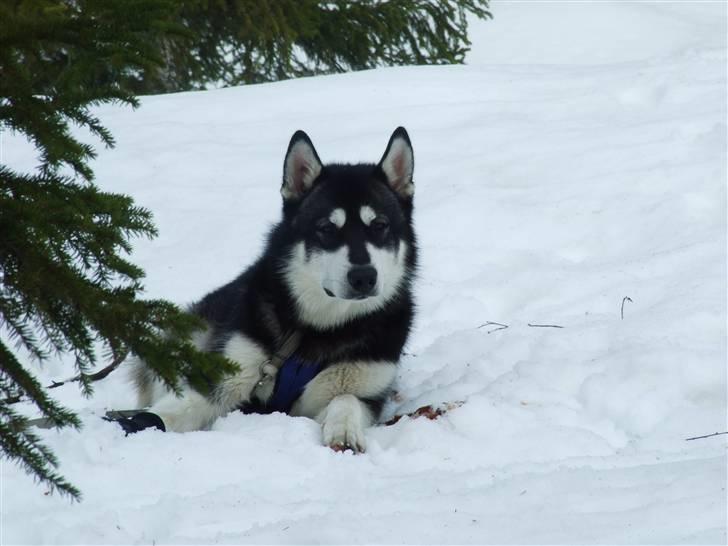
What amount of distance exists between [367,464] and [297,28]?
9702 mm

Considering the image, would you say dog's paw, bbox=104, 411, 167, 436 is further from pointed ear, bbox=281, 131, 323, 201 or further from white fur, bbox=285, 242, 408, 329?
pointed ear, bbox=281, 131, 323, 201

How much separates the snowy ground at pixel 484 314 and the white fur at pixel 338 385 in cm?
36

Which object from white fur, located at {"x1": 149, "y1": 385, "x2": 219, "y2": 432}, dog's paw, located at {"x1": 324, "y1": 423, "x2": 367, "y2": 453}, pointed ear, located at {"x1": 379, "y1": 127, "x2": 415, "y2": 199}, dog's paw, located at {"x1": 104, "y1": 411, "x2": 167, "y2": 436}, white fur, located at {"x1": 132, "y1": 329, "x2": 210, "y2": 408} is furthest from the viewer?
white fur, located at {"x1": 132, "y1": 329, "x2": 210, "y2": 408}

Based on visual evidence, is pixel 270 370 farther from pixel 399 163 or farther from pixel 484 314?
pixel 484 314

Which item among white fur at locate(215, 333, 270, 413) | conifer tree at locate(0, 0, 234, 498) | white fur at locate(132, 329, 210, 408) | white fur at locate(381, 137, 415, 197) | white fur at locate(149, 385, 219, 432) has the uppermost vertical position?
conifer tree at locate(0, 0, 234, 498)

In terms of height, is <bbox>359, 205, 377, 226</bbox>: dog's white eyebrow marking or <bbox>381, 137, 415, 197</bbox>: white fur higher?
<bbox>381, 137, 415, 197</bbox>: white fur

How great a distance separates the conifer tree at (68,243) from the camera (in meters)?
2.61

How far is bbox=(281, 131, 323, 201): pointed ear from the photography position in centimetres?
509

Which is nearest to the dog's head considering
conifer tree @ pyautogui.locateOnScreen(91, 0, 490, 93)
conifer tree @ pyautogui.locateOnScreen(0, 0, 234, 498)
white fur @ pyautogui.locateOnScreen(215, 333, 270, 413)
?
white fur @ pyautogui.locateOnScreen(215, 333, 270, 413)

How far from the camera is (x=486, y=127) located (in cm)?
973

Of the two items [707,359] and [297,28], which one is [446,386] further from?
[297,28]

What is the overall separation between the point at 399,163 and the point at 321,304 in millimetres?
862

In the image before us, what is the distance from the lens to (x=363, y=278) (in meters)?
4.65

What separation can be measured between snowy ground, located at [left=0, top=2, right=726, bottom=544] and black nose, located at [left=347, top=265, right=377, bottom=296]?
65 centimetres
